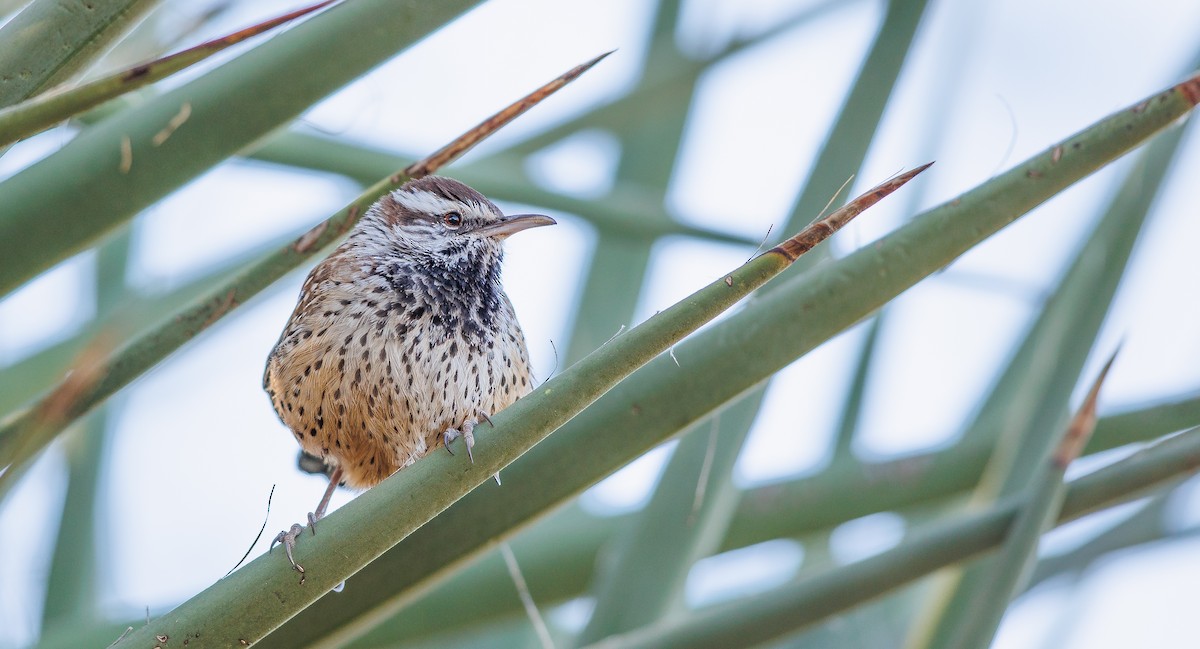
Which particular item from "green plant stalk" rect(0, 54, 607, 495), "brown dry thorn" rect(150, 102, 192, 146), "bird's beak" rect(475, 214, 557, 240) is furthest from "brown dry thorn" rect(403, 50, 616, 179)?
"bird's beak" rect(475, 214, 557, 240)

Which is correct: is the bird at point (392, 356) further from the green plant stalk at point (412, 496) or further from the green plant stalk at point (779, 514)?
the green plant stalk at point (412, 496)

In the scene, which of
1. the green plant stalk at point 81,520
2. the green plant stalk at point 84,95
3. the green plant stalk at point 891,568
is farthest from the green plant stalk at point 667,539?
the green plant stalk at point 81,520

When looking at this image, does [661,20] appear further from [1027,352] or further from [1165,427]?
[1165,427]

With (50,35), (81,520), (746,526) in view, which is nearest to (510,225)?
(746,526)

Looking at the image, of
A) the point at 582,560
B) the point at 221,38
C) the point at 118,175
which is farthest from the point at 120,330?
the point at 582,560

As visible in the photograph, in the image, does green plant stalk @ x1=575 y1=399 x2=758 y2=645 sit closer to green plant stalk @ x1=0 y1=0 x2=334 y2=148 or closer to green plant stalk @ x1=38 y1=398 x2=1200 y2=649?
green plant stalk @ x1=38 y1=398 x2=1200 y2=649

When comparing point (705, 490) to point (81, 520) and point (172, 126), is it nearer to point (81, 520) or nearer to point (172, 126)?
point (172, 126)
